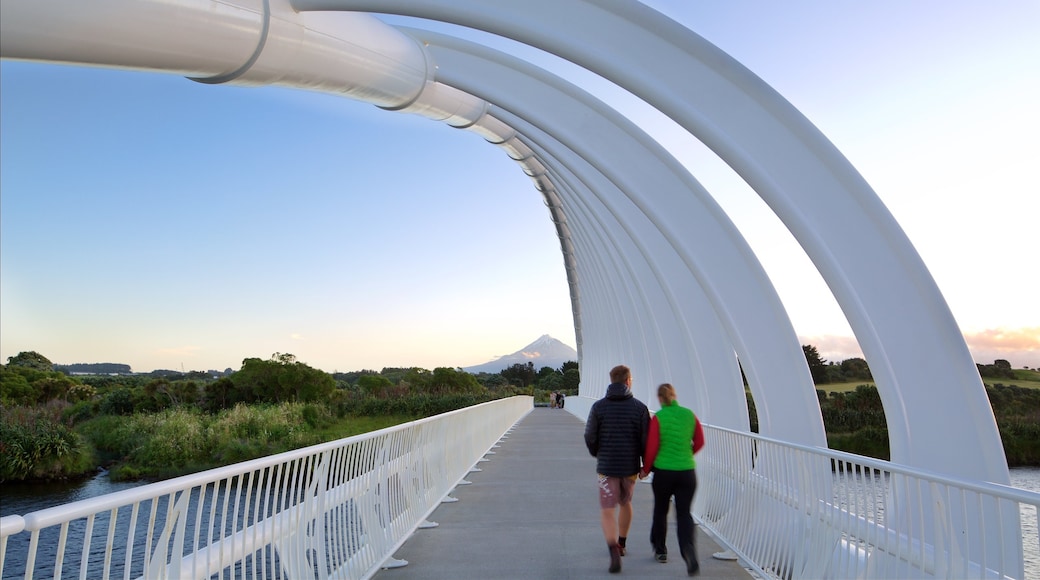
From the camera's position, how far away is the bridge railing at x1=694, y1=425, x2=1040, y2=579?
399 centimetres

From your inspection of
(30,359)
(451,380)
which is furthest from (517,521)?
→ (30,359)

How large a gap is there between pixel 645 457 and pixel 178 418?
30.8 m

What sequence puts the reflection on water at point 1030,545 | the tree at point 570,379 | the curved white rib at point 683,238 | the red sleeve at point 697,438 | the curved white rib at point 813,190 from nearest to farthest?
the red sleeve at point 697,438
the curved white rib at point 813,190
the reflection on water at point 1030,545
the curved white rib at point 683,238
the tree at point 570,379

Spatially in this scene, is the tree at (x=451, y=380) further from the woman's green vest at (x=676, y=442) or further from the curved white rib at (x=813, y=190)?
the woman's green vest at (x=676, y=442)

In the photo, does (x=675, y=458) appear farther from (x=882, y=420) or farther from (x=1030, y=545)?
(x=882, y=420)

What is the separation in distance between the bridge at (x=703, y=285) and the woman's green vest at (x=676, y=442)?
83 cm

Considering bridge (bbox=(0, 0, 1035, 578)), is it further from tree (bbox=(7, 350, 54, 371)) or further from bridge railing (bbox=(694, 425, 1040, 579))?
tree (bbox=(7, 350, 54, 371))

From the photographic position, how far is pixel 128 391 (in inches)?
1679

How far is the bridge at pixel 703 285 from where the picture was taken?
4.82m

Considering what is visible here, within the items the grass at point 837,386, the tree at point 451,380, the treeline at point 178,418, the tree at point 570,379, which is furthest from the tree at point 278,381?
the tree at point 570,379

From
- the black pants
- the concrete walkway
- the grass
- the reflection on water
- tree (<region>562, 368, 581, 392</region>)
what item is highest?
tree (<region>562, 368, 581, 392</region>)

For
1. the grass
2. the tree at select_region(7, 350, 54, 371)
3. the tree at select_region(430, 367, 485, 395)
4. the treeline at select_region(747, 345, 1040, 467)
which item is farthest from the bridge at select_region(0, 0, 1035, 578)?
the tree at select_region(7, 350, 54, 371)

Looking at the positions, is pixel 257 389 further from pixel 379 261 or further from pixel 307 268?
pixel 379 261

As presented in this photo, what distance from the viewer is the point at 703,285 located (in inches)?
457
